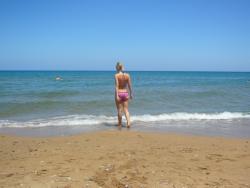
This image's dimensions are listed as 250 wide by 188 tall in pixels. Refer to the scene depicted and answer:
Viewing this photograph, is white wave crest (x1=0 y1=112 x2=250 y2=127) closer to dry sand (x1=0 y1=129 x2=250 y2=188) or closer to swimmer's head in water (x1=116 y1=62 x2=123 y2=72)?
swimmer's head in water (x1=116 y1=62 x2=123 y2=72)

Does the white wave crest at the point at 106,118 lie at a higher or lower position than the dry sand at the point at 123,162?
lower

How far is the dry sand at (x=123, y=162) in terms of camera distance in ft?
12.8

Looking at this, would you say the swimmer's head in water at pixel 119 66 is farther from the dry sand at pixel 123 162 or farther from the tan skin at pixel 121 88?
the dry sand at pixel 123 162

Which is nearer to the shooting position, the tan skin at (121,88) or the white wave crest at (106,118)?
the tan skin at (121,88)

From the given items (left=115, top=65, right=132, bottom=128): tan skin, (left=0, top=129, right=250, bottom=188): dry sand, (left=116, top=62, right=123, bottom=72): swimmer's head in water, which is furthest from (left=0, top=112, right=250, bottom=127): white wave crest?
(left=0, top=129, right=250, bottom=188): dry sand

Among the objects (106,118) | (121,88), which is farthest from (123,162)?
(106,118)

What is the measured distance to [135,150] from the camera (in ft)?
17.9

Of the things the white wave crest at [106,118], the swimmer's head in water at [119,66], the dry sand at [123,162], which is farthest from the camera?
the white wave crest at [106,118]

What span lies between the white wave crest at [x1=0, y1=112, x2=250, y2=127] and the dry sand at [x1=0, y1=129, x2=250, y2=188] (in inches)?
86.6

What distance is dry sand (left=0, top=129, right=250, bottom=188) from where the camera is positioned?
389 cm

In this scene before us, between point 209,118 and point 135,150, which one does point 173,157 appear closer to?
point 135,150

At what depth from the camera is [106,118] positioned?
9.84 m

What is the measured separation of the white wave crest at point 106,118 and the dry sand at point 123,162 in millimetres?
2200

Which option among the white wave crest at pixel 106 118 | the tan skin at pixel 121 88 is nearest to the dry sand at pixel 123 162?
the tan skin at pixel 121 88
